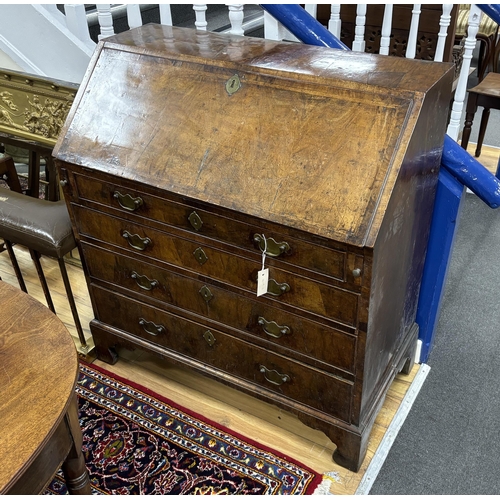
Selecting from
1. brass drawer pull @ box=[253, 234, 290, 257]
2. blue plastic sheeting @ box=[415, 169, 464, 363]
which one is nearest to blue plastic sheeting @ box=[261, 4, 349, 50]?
blue plastic sheeting @ box=[415, 169, 464, 363]

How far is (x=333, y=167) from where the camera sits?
1.37 metres

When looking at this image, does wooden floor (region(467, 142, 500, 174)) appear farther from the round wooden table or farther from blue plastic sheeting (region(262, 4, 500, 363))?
the round wooden table

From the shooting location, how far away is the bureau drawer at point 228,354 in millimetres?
1689

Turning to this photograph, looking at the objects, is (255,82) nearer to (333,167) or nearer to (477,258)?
(333,167)

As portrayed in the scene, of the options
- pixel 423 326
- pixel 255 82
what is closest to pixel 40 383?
pixel 255 82

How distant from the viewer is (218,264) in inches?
64.2

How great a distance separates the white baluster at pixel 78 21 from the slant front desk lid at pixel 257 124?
673 mm

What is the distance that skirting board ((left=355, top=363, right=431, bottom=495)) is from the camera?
1.76m

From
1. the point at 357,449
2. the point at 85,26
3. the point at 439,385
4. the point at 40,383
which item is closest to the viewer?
the point at 40,383

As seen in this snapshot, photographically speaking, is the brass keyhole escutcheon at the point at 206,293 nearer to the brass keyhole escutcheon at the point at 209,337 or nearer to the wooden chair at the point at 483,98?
the brass keyhole escutcheon at the point at 209,337

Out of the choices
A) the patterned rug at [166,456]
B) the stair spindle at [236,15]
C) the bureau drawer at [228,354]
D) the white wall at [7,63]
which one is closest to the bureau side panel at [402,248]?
the bureau drawer at [228,354]

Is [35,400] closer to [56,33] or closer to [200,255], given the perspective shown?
[200,255]

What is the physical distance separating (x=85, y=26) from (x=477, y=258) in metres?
2.12

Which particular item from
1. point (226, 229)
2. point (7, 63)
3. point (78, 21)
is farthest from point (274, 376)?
point (7, 63)
